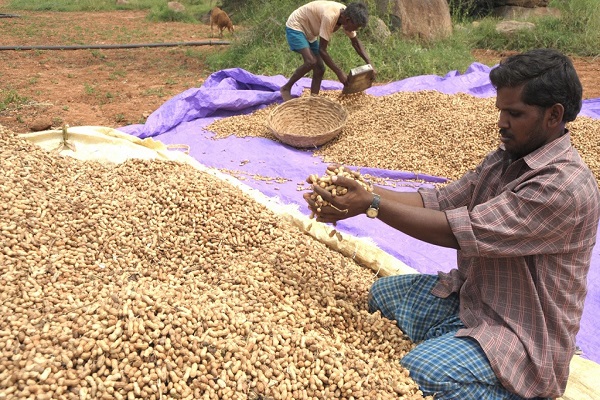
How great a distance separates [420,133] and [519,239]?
10.1 ft

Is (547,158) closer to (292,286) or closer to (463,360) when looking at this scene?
(463,360)

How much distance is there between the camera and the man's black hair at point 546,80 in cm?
150

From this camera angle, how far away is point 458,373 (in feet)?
5.28

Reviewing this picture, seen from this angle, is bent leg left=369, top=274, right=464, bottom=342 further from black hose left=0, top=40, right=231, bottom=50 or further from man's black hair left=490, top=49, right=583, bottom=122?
black hose left=0, top=40, right=231, bottom=50

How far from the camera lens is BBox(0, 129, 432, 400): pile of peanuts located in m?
1.55

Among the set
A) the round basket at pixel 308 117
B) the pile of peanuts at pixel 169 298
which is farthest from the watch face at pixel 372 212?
the round basket at pixel 308 117

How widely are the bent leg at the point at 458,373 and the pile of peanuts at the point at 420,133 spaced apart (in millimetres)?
2379

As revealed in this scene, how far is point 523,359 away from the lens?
1.62 meters

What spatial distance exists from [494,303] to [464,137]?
2838 mm

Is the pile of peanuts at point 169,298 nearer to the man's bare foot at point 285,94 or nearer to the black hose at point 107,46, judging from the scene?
the man's bare foot at point 285,94

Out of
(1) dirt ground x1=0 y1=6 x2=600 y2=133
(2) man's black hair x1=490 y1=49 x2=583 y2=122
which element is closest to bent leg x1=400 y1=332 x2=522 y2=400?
(2) man's black hair x1=490 y1=49 x2=583 y2=122

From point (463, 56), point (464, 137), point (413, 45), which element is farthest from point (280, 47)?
point (464, 137)

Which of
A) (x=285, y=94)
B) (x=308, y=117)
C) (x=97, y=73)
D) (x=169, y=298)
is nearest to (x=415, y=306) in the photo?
(x=169, y=298)

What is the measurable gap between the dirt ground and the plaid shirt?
3404 mm
